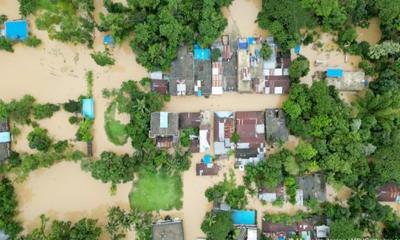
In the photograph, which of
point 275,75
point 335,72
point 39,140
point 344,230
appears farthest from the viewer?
point 275,75

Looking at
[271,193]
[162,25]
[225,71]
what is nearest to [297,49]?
[225,71]

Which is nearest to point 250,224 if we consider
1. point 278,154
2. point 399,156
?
point 278,154

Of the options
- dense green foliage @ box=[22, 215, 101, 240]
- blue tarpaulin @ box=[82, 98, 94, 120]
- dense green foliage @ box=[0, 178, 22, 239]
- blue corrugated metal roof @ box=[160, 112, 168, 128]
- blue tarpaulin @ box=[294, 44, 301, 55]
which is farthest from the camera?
blue tarpaulin @ box=[294, 44, 301, 55]

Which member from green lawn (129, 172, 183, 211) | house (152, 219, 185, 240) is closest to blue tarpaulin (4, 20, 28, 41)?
green lawn (129, 172, 183, 211)

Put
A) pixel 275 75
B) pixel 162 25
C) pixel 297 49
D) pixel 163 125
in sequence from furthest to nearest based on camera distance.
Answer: pixel 297 49, pixel 275 75, pixel 163 125, pixel 162 25

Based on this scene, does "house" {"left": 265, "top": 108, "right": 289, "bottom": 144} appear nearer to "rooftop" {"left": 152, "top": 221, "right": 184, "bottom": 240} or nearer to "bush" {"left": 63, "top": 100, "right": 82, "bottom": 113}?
"rooftop" {"left": 152, "top": 221, "right": 184, "bottom": 240}

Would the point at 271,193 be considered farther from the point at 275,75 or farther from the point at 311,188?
the point at 275,75
